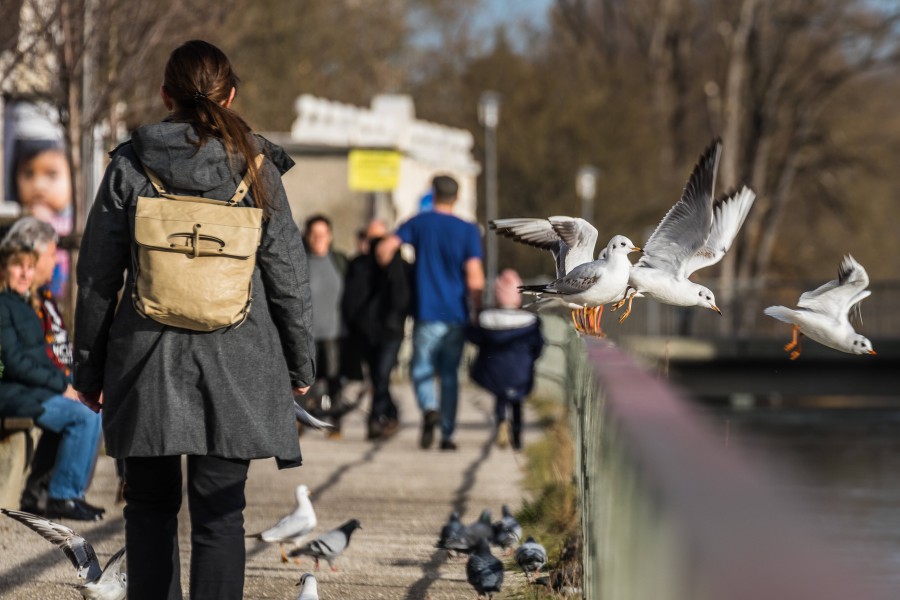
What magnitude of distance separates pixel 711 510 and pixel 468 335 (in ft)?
35.7

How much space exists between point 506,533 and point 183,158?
11.5 feet

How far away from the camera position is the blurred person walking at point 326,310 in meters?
13.3

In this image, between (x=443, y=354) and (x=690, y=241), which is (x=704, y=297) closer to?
(x=690, y=241)

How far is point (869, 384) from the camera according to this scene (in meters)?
33.2

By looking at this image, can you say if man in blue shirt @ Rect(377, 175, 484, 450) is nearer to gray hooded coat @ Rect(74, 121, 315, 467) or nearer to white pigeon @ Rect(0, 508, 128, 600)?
white pigeon @ Rect(0, 508, 128, 600)

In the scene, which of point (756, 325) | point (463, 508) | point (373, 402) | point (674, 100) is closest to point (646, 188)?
point (674, 100)

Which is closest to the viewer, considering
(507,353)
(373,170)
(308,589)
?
(308,589)

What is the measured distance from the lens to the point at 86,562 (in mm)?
5793

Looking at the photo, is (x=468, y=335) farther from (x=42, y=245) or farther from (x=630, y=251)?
(x=630, y=251)

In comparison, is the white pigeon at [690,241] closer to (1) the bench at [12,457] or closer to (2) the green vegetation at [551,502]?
(2) the green vegetation at [551,502]

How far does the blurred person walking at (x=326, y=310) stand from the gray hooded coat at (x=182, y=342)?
8.27m

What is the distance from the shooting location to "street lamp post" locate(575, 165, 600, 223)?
130ft

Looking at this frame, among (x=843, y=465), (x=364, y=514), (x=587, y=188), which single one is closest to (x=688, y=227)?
(x=364, y=514)

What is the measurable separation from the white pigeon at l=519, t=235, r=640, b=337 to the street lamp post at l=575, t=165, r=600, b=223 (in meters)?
32.5
